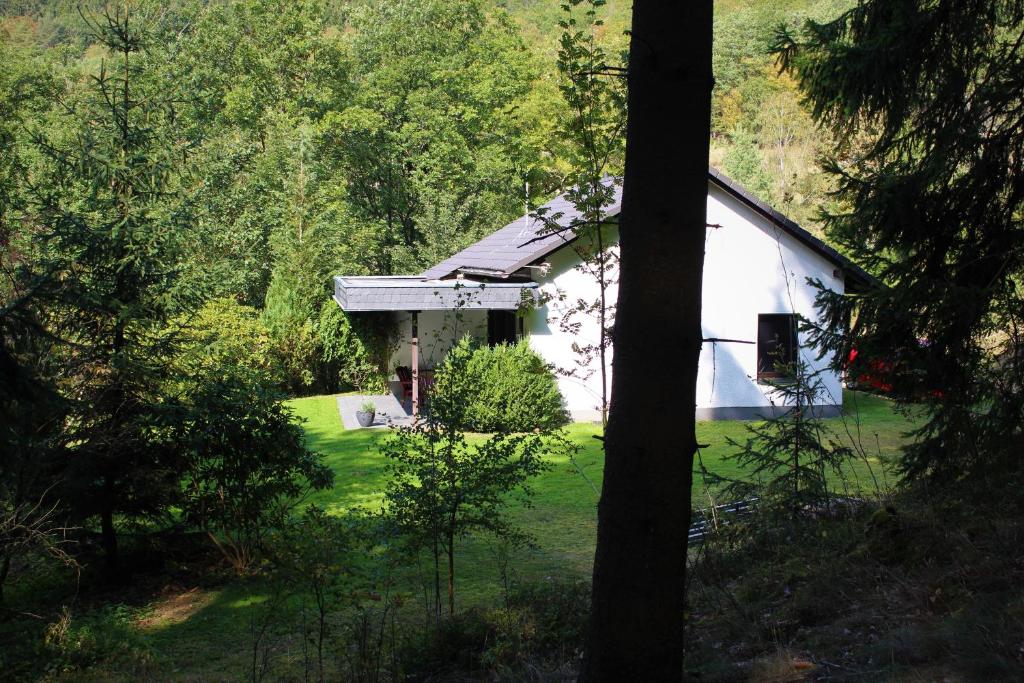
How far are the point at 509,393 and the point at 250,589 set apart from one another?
30.4 feet

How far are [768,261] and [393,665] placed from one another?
17088mm

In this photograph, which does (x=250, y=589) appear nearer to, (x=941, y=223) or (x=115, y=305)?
(x=115, y=305)

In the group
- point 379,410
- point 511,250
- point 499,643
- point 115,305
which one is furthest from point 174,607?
point 511,250

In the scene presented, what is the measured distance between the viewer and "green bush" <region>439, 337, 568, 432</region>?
1836 centimetres

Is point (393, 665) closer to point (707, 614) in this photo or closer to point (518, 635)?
point (518, 635)

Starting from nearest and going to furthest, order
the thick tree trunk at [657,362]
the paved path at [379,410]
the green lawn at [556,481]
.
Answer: the thick tree trunk at [657,362] → the green lawn at [556,481] → the paved path at [379,410]

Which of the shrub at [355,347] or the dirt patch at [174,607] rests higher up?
the shrub at [355,347]

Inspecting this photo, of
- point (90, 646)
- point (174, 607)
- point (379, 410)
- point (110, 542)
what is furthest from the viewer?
point (379, 410)

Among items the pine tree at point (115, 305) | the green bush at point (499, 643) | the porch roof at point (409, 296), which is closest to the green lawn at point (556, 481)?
the green bush at point (499, 643)

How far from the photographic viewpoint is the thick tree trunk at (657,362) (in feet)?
12.8

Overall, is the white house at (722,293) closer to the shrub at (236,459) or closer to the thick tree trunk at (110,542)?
the shrub at (236,459)

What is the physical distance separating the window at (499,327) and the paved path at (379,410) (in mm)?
2952

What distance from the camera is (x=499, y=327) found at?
919 inches

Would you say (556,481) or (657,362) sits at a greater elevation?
(657,362)
